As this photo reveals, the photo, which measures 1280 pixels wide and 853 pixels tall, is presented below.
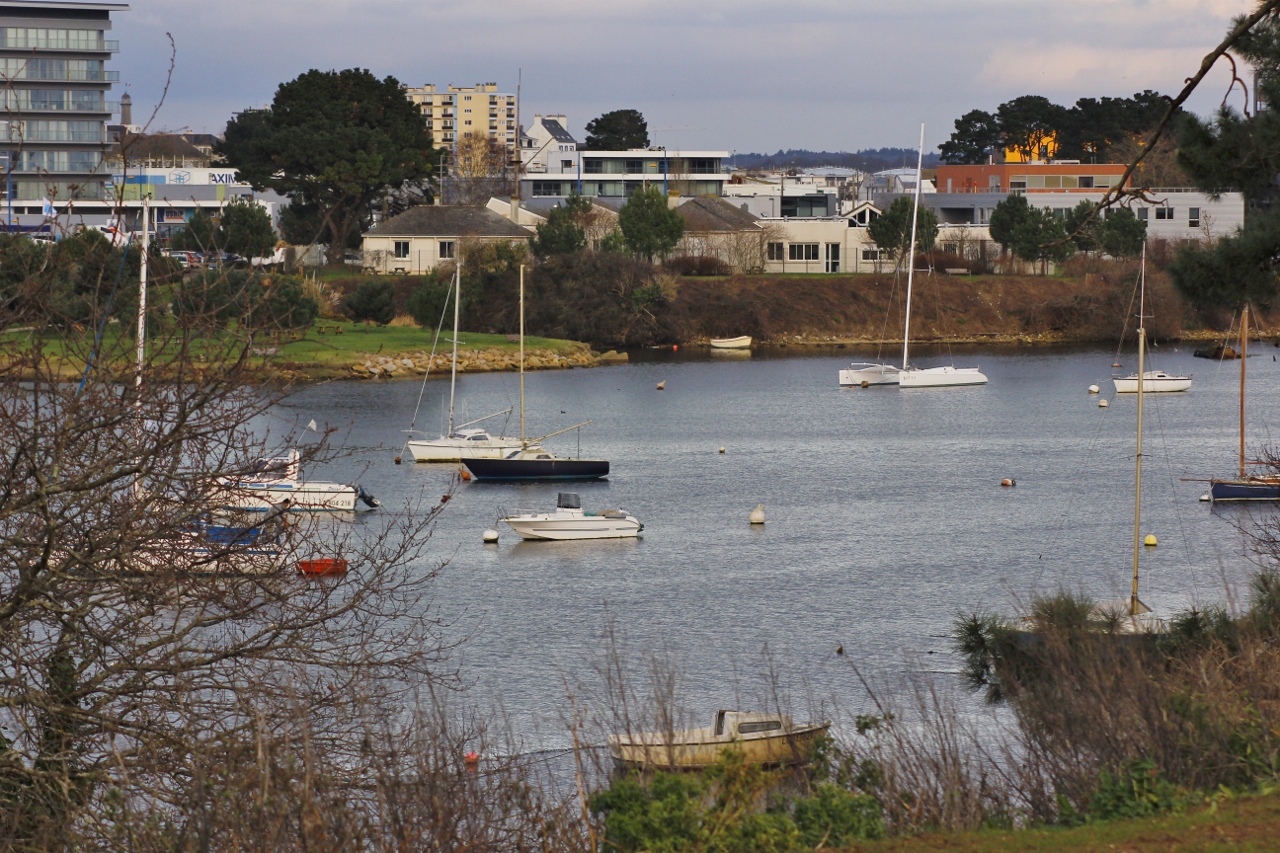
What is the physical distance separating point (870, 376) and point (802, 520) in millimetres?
31993

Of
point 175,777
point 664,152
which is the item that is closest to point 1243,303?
point 175,777

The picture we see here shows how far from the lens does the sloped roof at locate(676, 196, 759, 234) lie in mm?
96250

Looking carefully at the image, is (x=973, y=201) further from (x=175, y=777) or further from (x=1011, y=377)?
(x=175, y=777)

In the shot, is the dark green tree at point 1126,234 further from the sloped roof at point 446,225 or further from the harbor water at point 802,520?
the sloped roof at point 446,225

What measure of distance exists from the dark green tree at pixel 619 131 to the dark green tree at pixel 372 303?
73.5 meters

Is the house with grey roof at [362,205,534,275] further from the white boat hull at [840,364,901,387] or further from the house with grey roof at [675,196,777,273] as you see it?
the white boat hull at [840,364,901,387]

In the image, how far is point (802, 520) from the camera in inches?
1409

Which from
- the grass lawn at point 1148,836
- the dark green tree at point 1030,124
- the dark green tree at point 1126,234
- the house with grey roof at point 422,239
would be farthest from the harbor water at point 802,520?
the dark green tree at point 1030,124

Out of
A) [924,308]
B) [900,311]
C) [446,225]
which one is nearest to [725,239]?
[900,311]

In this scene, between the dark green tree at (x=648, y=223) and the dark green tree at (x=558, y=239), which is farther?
the dark green tree at (x=648, y=223)

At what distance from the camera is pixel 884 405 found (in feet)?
196

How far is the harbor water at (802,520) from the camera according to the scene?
2348 centimetres

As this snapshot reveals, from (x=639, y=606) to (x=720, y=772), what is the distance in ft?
57.1

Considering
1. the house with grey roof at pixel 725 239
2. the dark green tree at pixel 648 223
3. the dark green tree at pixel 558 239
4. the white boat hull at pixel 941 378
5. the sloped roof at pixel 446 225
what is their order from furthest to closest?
the house with grey roof at pixel 725 239 < the dark green tree at pixel 648 223 < the sloped roof at pixel 446 225 < the dark green tree at pixel 558 239 < the white boat hull at pixel 941 378
